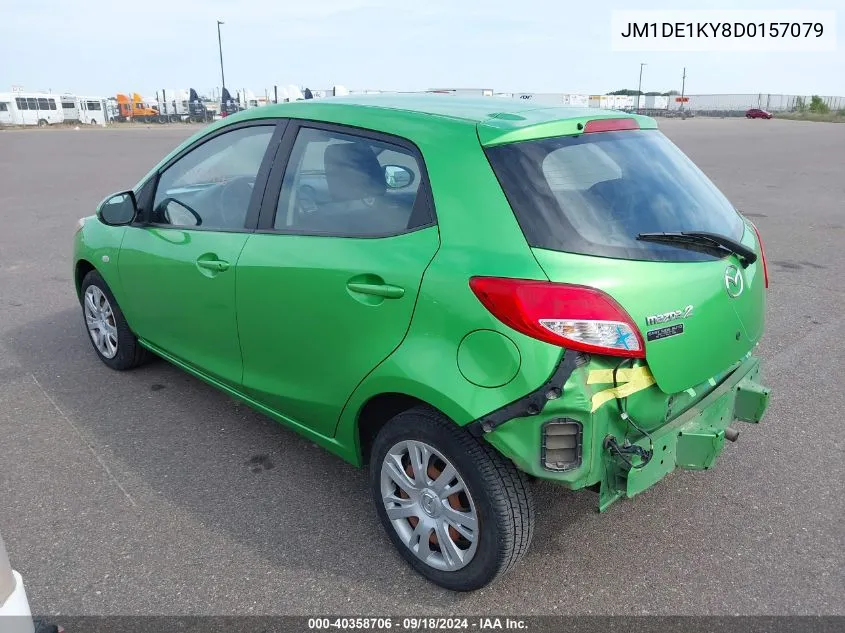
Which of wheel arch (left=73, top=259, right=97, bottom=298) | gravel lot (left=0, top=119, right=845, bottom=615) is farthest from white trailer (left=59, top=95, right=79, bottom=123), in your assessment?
gravel lot (left=0, top=119, right=845, bottom=615)

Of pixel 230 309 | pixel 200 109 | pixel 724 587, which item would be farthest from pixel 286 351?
pixel 200 109

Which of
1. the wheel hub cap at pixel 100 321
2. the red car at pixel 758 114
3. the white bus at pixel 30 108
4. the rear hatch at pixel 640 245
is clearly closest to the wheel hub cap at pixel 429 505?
the rear hatch at pixel 640 245

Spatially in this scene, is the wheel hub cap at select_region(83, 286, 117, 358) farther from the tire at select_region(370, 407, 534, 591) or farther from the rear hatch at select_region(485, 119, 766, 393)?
the rear hatch at select_region(485, 119, 766, 393)

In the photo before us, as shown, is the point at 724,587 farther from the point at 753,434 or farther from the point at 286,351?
the point at 286,351

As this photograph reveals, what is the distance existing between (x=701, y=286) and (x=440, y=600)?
4.87 ft

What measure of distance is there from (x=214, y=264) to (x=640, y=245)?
194cm

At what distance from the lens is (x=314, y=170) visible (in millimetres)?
3000

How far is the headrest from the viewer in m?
2.79

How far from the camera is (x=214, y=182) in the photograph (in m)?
3.69

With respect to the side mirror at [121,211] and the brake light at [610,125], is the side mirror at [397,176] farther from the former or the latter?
the side mirror at [121,211]

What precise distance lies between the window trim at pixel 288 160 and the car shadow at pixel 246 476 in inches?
47.1

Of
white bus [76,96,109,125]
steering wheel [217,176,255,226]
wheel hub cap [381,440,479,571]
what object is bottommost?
wheel hub cap [381,440,479,571]

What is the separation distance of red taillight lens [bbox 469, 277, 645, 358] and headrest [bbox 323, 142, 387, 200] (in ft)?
2.77

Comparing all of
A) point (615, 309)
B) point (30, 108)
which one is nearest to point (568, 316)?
point (615, 309)
